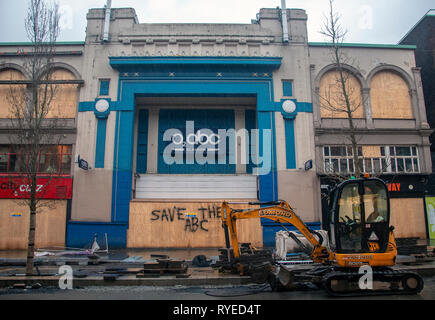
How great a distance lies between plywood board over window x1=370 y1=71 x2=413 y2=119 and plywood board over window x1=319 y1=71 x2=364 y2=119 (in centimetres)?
97

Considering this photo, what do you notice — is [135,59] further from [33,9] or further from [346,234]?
[346,234]

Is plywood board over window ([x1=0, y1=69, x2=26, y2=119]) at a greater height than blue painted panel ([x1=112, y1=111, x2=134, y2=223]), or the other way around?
plywood board over window ([x1=0, y1=69, x2=26, y2=119])

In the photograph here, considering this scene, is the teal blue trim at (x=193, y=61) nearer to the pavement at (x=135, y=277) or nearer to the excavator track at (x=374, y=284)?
the pavement at (x=135, y=277)

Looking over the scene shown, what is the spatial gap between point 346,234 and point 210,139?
45.2ft

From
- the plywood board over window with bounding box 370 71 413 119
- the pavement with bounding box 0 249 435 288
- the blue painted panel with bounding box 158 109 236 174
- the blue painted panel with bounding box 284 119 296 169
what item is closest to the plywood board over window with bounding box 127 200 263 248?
the blue painted panel with bounding box 158 109 236 174

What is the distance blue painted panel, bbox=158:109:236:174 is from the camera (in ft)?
65.9

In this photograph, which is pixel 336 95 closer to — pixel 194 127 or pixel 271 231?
pixel 194 127

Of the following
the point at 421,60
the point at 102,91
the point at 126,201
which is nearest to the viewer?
the point at 126,201

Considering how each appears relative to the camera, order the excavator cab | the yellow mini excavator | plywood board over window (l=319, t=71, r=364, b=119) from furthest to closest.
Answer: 1. plywood board over window (l=319, t=71, r=364, b=119)
2. the excavator cab
3. the yellow mini excavator

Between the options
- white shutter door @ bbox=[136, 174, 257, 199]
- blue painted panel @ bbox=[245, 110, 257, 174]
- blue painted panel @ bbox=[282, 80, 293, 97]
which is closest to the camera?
white shutter door @ bbox=[136, 174, 257, 199]

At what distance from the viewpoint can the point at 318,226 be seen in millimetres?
17750

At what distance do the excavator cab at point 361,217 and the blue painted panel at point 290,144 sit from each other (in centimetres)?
1062

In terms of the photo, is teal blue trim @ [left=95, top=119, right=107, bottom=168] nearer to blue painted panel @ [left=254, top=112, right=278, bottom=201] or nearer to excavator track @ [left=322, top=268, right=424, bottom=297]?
blue painted panel @ [left=254, top=112, right=278, bottom=201]

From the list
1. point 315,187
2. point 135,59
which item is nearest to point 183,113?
point 135,59
